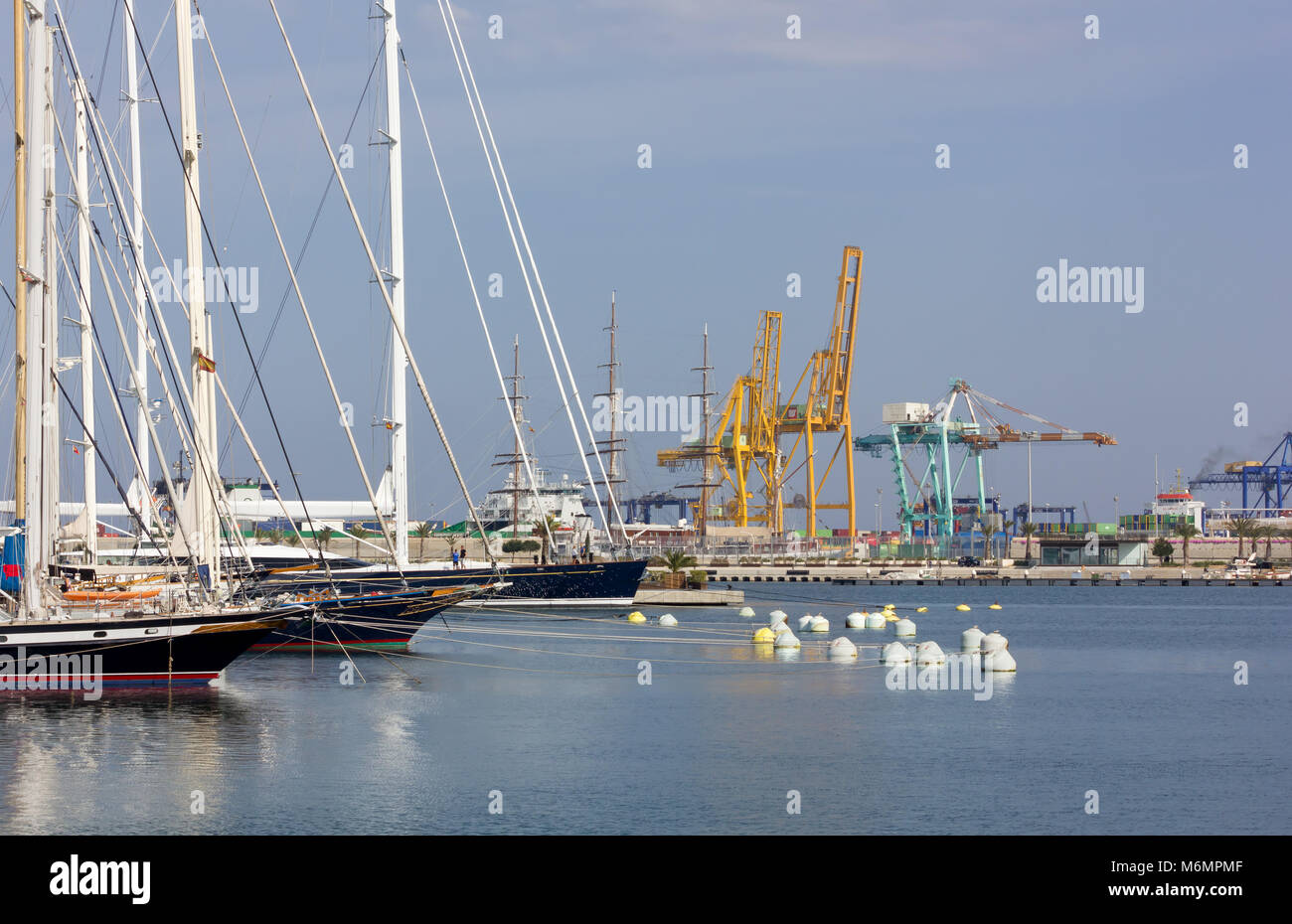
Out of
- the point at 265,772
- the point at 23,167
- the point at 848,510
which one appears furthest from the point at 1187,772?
the point at 848,510

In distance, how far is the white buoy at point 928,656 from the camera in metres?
41.2

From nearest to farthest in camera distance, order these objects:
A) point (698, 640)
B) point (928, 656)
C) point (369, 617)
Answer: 1. point (369, 617)
2. point (928, 656)
3. point (698, 640)

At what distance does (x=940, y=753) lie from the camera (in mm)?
27172

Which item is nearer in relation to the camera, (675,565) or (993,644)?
(993,644)

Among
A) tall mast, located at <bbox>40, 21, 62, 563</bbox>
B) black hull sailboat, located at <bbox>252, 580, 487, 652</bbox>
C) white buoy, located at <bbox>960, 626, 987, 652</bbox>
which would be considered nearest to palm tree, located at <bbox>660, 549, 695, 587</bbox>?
white buoy, located at <bbox>960, 626, 987, 652</bbox>

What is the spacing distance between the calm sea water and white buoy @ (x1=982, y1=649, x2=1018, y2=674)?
670 millimetres

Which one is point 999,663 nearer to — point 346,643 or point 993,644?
point 993,644

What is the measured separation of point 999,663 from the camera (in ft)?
138

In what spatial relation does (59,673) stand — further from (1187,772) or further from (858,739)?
(1187,772)

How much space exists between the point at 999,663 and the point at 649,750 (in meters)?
18.3

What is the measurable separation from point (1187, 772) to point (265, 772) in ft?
53.8

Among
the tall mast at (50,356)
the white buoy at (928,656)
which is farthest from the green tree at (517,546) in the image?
the tall mast at (50,356)

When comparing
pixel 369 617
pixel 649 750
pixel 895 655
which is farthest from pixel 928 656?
pixel 649 750

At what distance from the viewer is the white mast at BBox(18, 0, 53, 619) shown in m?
28.9
